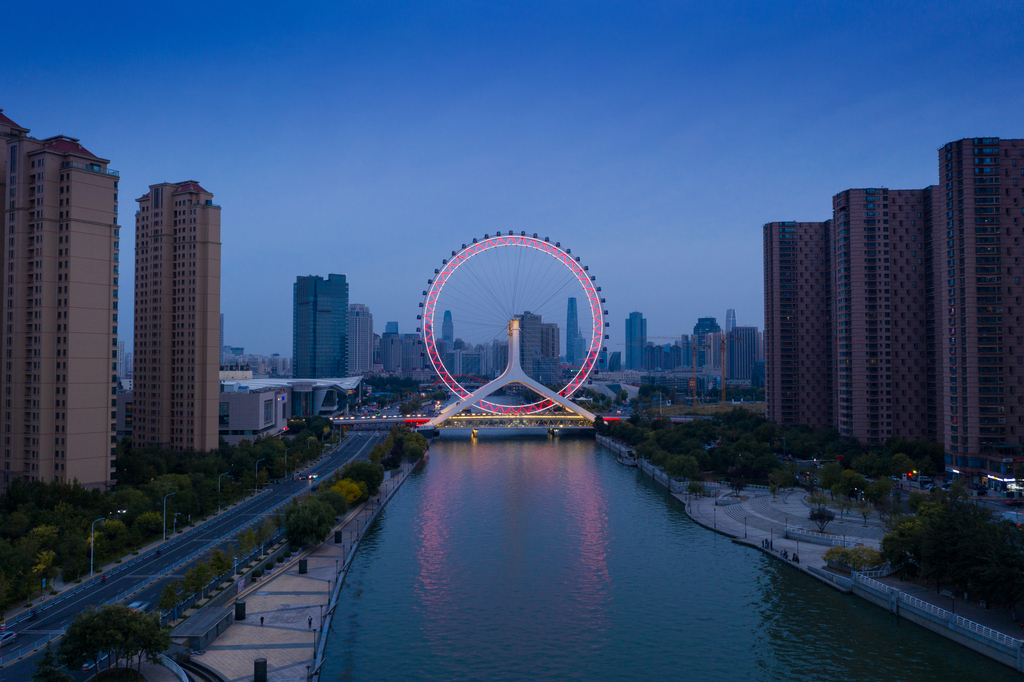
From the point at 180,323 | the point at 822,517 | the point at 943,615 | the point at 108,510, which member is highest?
the point at 180,323

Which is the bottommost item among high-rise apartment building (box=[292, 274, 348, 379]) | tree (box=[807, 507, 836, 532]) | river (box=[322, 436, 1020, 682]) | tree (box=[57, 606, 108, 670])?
river (box=[322, 436, 1020, 682])

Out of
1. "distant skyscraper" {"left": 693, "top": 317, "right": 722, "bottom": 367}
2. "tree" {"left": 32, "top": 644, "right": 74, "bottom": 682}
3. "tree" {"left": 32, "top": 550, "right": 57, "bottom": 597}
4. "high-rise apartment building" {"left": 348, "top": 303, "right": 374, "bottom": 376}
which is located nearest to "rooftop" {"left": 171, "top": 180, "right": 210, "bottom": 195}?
"tree" {"left": 32, "top": 550, "right": 57, "bottom": 597}

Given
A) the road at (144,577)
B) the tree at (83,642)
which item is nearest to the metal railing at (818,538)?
the road at (144,577)

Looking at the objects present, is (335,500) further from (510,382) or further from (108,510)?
(510,382)

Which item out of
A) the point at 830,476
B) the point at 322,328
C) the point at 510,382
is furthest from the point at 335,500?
the point at 322,328

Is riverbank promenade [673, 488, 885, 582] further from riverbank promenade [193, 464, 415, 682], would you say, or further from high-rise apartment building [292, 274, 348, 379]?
high-rise apartment building [292, 274, 348, 379]

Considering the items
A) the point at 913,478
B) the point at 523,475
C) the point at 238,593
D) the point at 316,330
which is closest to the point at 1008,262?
the point at 913,478

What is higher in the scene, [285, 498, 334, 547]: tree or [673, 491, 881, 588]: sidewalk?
[285, 498, 334, 547]: tree
